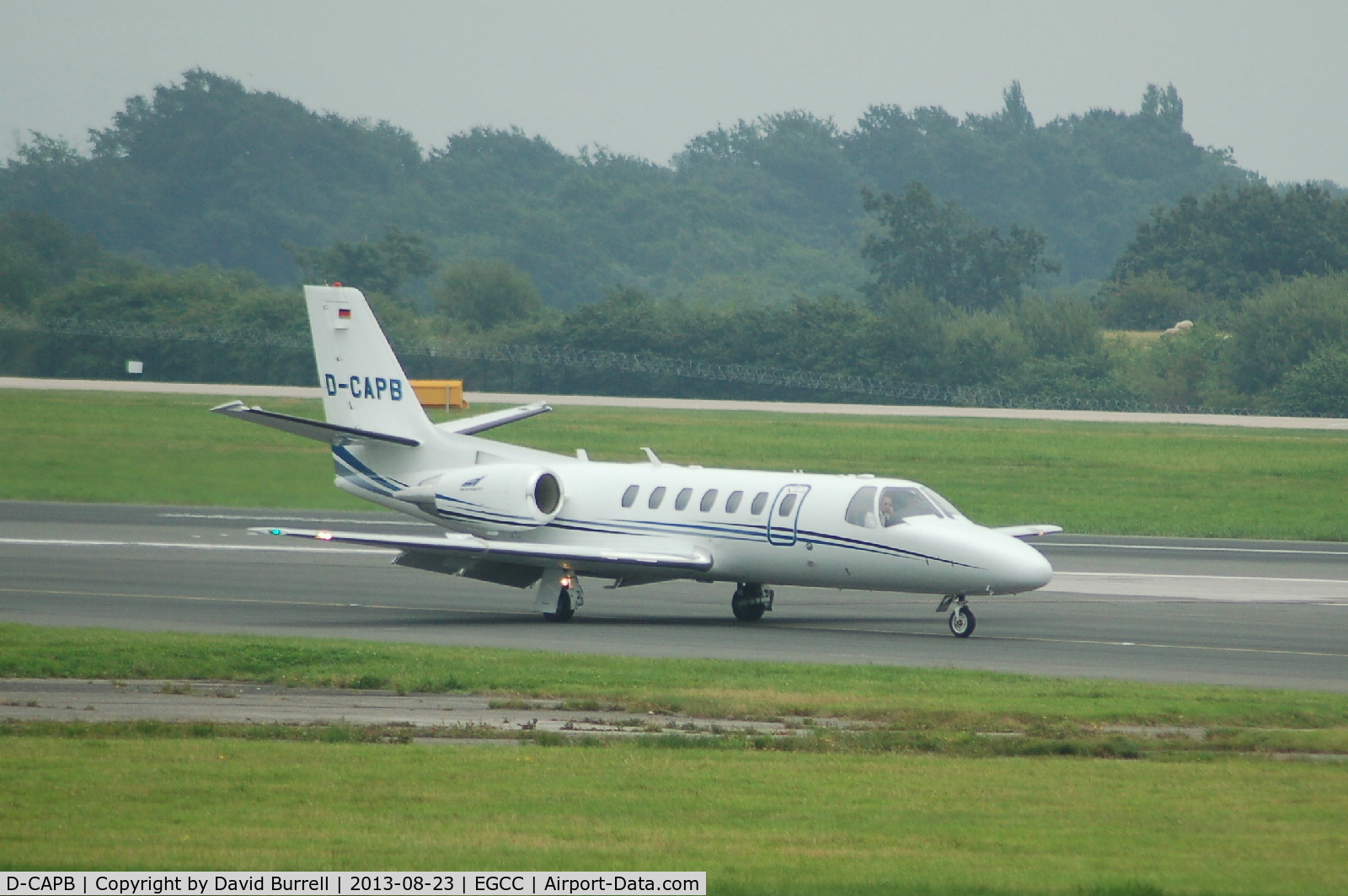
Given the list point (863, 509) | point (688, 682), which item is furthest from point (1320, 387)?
point (688, 682)

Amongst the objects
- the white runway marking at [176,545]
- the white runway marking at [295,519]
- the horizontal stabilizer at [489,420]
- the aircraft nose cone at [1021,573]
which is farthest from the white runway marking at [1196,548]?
the white runway marking at [176,545]

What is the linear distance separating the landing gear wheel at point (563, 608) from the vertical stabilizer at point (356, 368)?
5070 mm

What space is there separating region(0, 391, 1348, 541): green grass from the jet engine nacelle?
12.8m

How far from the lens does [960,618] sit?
2411 cm

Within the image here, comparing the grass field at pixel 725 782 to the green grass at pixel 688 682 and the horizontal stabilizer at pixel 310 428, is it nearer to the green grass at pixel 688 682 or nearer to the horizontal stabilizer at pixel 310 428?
the green grass at pixel 688 682

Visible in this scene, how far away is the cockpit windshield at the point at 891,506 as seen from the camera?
80.6 ft

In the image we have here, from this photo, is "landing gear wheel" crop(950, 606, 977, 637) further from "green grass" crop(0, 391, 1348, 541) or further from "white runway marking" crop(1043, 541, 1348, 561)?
"green grass" crop(0, 391, 1348, 541)

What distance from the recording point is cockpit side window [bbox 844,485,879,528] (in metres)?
24.6

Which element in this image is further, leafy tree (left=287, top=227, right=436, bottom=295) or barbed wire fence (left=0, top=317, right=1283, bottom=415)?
leafy tree (left=287, top=227, right=436, bottom=295)

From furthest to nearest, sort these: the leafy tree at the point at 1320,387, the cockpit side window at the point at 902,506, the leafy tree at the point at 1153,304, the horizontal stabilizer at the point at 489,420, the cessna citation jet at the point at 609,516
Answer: the leafy tree at the point at 1153,304, the leafy tree at the point at 1320,387, the horizontal stabilizer at the point at 489,420, the cockpit side window at the point at 902,506, the cessna citation jet at the point at 609,516

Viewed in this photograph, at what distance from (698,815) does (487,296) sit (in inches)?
3316

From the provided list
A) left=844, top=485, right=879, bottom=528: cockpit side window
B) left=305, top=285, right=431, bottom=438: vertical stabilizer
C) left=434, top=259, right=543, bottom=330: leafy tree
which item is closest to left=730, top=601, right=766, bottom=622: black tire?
left=844, top=485, right=879, bottom=528: cockpit side window

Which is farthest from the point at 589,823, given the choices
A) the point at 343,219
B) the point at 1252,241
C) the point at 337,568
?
the point at 343,219
